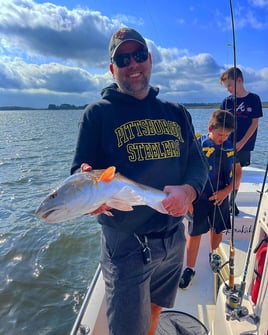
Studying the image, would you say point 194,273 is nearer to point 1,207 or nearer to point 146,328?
point 146,328

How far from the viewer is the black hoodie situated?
1979mm

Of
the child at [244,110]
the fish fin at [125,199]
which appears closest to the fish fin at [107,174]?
the fish fin at [125,199]

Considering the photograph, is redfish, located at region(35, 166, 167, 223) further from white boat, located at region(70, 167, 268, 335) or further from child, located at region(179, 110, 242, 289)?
child, located at region(179, 110, 242, 289)

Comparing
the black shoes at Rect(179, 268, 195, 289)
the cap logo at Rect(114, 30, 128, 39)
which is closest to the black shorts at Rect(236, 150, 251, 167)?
the black shoes at Rect(179, 268, 195, 289)

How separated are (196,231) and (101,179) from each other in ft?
7.06

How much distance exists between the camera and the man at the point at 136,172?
1.96 metres

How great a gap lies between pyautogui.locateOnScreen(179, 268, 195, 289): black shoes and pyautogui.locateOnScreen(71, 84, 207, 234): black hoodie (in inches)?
65.9

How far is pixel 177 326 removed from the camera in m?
2.83

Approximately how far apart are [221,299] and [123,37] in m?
1.97

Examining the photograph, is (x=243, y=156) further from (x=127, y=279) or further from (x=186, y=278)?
(x=127, y=279)

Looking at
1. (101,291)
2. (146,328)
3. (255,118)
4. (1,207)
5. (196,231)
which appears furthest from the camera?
(1,207)

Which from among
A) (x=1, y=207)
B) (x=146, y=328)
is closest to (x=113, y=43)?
(x=146, y=328)

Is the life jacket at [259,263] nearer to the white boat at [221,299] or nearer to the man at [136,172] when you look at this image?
the white boat at [221,299]

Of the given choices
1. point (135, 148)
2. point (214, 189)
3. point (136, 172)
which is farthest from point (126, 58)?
point (214, 189)
